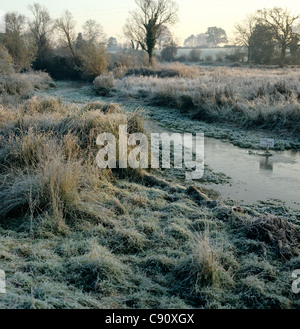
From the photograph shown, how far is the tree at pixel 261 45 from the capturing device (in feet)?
124

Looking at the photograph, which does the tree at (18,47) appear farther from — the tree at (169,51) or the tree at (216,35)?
the tree at (216,35)

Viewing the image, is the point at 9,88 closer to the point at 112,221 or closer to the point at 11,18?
the point at 112,221

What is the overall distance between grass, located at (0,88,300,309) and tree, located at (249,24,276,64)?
3707cm

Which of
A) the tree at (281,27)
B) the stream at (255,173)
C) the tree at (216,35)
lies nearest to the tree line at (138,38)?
the tree at (281,27)

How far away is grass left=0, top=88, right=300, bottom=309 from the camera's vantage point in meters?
2.96

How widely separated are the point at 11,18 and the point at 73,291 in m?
40.0

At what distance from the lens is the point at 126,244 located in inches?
149

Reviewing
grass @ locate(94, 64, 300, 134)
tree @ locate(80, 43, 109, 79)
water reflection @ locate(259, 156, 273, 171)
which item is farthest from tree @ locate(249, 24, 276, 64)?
water reflection @ locate(259, 156, 273, 171)

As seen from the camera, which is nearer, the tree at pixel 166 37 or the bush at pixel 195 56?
the tree at pixel 166 37

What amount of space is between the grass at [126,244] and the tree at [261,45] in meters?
37.1

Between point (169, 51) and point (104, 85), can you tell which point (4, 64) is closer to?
point (104, 85)

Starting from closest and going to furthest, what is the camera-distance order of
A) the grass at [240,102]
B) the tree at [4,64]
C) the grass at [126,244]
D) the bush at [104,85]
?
the grass at [126,244]
the grass at [240,102]
the tree at [4,64]
the bush at [104,85]

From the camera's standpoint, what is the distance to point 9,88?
684 inches
